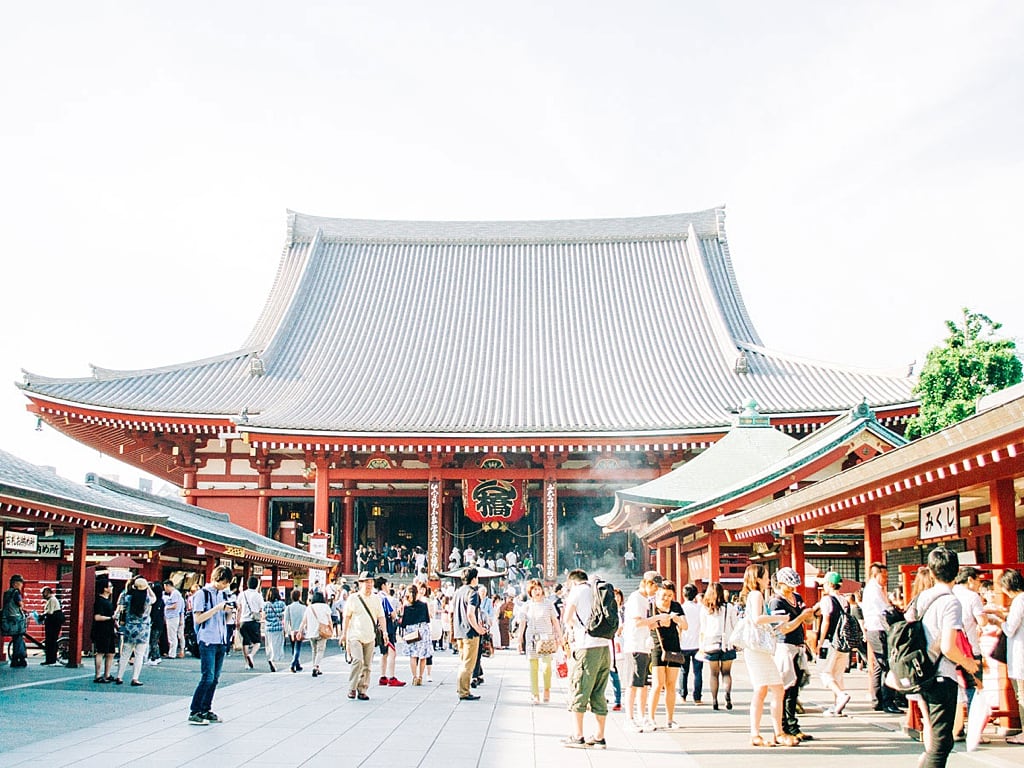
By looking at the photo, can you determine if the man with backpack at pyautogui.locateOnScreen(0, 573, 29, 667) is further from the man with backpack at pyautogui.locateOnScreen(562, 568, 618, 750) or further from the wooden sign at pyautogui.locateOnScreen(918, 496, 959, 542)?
the wooden sign at pyautogui.locateOnScreen(918, 496, 959, 542)

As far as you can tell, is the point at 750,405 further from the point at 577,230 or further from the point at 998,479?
the point at 577,230

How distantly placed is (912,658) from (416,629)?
9.28m

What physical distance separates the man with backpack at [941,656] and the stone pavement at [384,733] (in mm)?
1653

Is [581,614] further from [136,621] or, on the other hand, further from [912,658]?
[136,621]

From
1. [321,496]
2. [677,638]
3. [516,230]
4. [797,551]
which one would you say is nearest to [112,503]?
[677,638]

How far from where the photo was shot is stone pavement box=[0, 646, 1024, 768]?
362 inches

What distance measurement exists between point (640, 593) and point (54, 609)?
1125 centimetres

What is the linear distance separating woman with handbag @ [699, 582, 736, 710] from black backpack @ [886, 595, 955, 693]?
5470 millimetres

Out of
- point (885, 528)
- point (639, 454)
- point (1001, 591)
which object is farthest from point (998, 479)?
point (639, 454)

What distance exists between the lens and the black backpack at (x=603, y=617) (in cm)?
1004

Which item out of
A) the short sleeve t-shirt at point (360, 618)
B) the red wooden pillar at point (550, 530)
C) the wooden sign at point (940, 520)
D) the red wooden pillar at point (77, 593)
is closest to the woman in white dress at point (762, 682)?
the wooden sign at point (940, 520)

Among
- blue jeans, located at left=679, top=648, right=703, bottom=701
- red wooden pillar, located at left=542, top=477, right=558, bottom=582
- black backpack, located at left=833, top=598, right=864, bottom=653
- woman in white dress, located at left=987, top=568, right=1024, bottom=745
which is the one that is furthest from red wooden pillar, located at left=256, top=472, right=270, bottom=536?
woman in white dress, located at left=987, top=568, right=1024, bottom=745

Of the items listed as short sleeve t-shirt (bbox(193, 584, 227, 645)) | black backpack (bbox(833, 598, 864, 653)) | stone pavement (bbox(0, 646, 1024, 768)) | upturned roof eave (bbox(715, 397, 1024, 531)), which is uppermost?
upturned roof eave (bbox(715, 397, 1024, 531))

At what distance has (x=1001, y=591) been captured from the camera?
31.0ft
